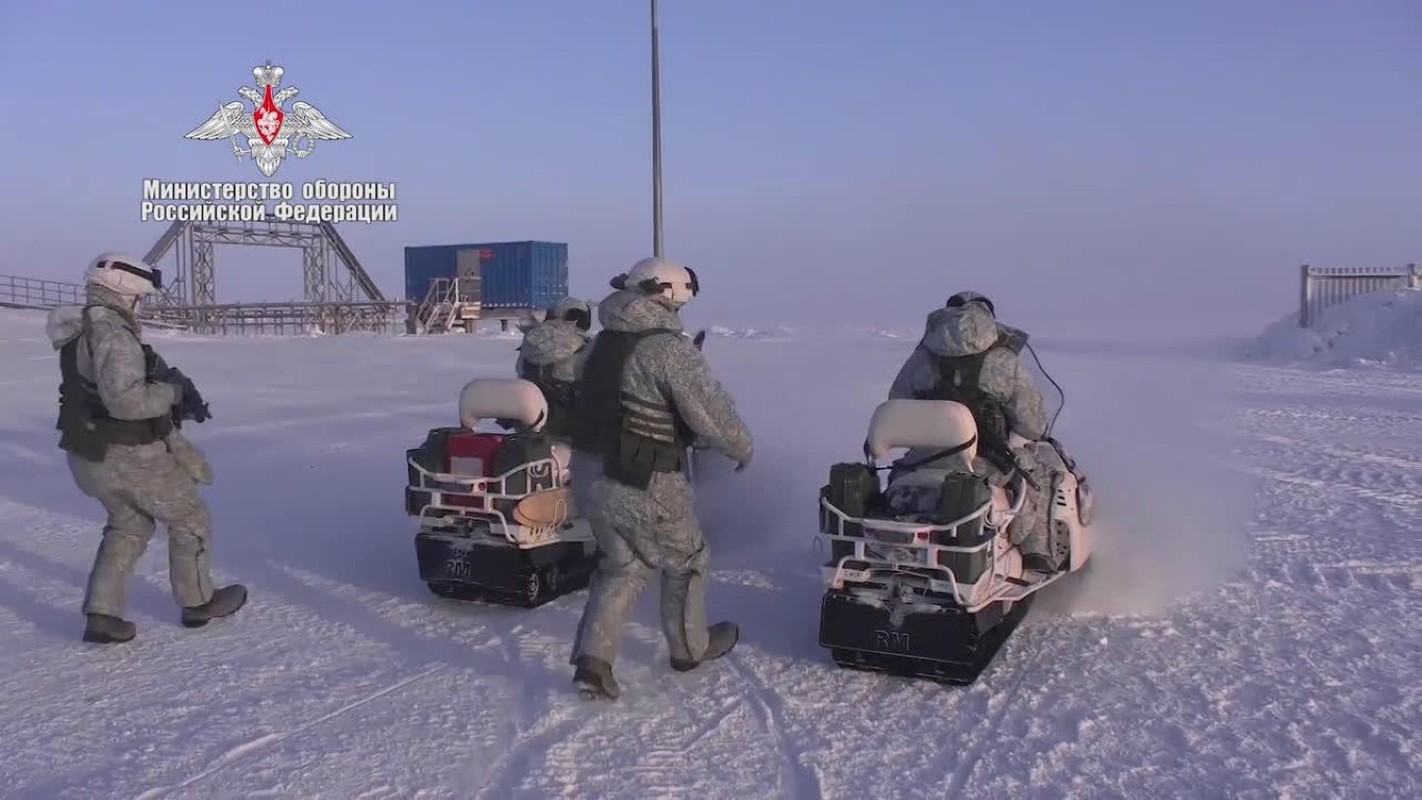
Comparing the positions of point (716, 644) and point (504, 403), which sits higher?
point (504, 403)

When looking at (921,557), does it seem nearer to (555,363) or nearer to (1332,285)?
(555,363)

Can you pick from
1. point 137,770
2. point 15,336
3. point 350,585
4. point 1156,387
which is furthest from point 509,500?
point 15,336

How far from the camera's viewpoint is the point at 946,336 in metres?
6.00

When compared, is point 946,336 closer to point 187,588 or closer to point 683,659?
point 683,659

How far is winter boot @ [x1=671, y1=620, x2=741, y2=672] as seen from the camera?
555 centimetres

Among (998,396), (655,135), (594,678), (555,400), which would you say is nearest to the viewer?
(594,678)

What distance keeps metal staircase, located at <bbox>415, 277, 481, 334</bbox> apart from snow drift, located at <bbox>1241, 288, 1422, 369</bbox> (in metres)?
25.8

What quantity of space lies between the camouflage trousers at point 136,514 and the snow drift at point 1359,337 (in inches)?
849

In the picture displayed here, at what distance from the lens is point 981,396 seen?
5945 mm

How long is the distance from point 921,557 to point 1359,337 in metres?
22.4

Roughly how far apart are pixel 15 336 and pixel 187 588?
28.7 metres

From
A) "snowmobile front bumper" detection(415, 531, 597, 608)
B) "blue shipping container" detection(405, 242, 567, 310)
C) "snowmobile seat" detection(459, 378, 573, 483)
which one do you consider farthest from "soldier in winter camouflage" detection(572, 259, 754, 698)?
"blue shipping container" detection(405, 242, 567, 310)

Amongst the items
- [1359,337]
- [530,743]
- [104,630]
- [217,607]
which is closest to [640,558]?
[530,743]

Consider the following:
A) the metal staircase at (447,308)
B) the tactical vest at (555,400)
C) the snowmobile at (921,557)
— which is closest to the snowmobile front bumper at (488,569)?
the tactical vest at (555,400)
